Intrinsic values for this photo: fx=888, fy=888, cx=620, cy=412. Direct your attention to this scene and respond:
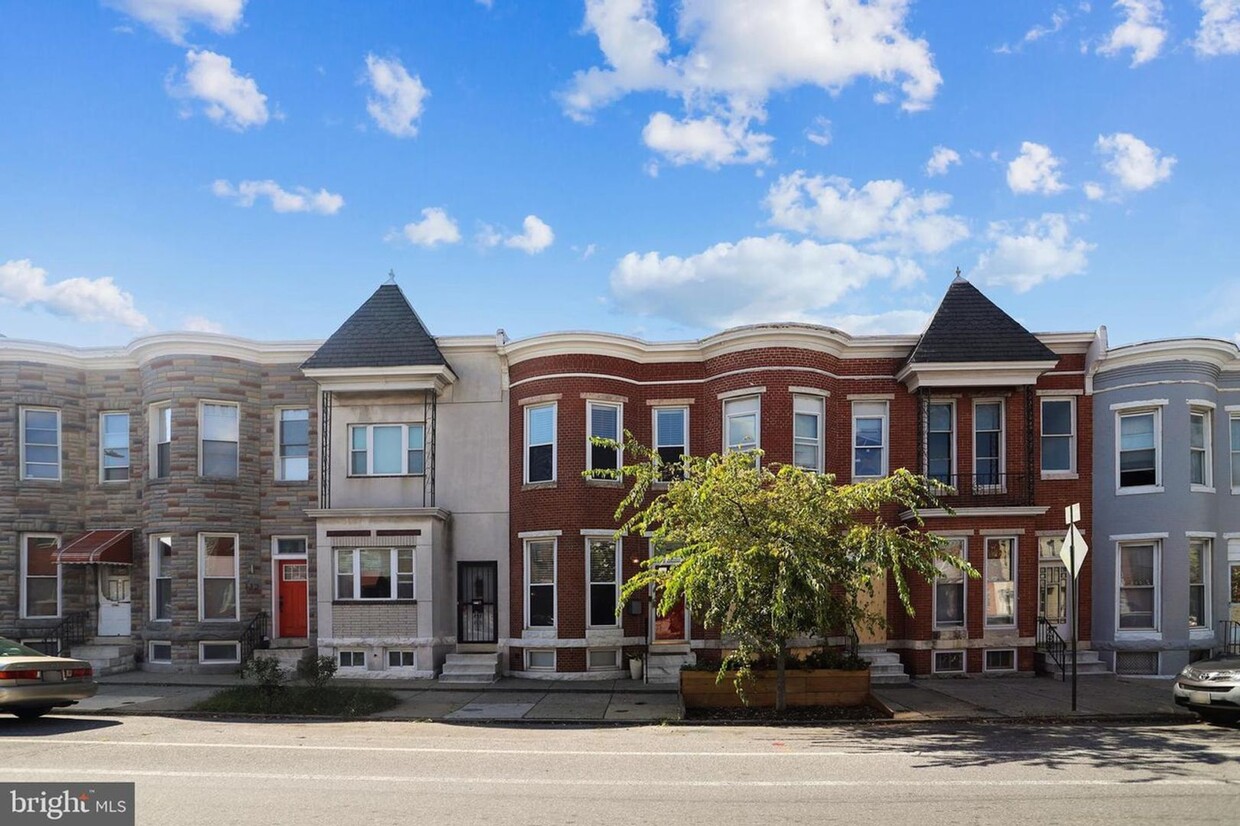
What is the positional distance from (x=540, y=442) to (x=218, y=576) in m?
8.43

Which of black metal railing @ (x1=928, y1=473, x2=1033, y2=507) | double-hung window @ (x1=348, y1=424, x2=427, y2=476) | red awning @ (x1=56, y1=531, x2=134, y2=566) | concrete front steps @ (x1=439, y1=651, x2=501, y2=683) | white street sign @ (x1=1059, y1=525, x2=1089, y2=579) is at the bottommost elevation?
concrete front steps @ (x1=439, y1=651, x2=501, y2=683)

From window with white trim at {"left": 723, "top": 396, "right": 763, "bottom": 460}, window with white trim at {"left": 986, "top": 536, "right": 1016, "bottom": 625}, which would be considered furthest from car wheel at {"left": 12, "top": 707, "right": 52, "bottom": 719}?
window with white trim at {"left": 986, "top": 536, "right": 1016, "bottom": 625}

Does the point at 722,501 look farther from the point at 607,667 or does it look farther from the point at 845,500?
the point at 607,667

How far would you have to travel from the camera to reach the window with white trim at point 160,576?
21531mm

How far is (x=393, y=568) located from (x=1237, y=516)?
64.5 ft

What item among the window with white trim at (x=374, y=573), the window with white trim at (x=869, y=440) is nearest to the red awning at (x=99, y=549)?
the window with white trim at (x=374, y=573)

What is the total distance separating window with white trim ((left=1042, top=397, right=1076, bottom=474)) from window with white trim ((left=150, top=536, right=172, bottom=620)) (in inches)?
829

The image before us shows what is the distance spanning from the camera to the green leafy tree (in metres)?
13.7

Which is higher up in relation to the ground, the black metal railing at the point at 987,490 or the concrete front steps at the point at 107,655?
the black metal railing at the point at 987,490

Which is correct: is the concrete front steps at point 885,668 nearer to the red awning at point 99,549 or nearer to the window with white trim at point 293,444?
the window with white trim at point 293,444

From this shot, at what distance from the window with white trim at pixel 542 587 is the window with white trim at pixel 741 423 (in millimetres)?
4746

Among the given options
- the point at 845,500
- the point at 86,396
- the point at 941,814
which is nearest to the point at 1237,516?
the point at 845,500

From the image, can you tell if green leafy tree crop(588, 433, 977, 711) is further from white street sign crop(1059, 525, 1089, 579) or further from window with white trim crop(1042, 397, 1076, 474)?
window with white trim crop(1042, 397, 1076, 474)

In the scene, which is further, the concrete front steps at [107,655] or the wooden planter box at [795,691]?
the concrete front steps at [107,655]
